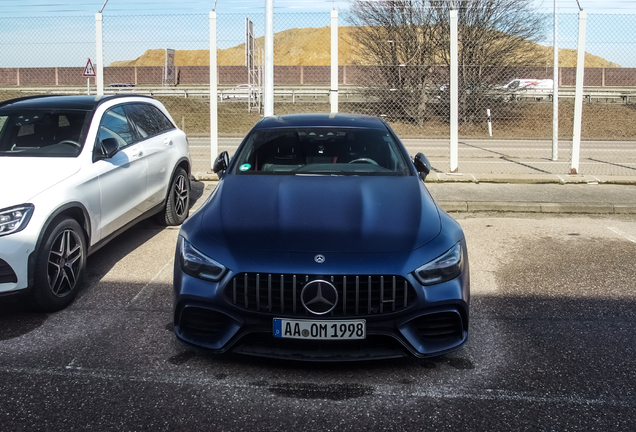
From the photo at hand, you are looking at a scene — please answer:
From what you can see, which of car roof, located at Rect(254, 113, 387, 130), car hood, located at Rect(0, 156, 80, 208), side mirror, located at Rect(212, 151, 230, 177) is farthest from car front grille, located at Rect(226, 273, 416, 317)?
car roof, located at Rect(254, 113, 387, 130)

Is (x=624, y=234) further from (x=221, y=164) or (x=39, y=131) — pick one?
(x=39, y=131)

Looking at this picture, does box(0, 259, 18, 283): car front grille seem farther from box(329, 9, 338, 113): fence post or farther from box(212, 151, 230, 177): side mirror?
box(329, 9, 338, 113): fence post

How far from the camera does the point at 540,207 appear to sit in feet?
29.2

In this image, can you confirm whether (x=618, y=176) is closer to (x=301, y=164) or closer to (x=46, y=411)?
(x=301, y=164)

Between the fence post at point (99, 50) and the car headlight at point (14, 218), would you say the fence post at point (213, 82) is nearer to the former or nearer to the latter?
the fence post at point (99, 50)

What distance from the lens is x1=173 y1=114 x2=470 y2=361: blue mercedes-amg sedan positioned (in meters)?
3.68

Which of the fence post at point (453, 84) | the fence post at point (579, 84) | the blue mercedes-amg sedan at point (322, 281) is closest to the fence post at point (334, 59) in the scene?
the fence post at point (453, 84)

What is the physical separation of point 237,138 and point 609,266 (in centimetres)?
1619

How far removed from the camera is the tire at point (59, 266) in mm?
4711

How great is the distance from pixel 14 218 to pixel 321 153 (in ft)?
7.79

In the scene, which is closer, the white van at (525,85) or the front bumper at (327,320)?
the front bumper at (327,320)

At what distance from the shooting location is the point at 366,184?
193 inches

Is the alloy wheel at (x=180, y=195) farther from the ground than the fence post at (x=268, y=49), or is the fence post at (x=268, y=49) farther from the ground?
the fence post at (x=268, y=49)

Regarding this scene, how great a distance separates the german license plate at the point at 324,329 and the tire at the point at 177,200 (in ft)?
14.1
